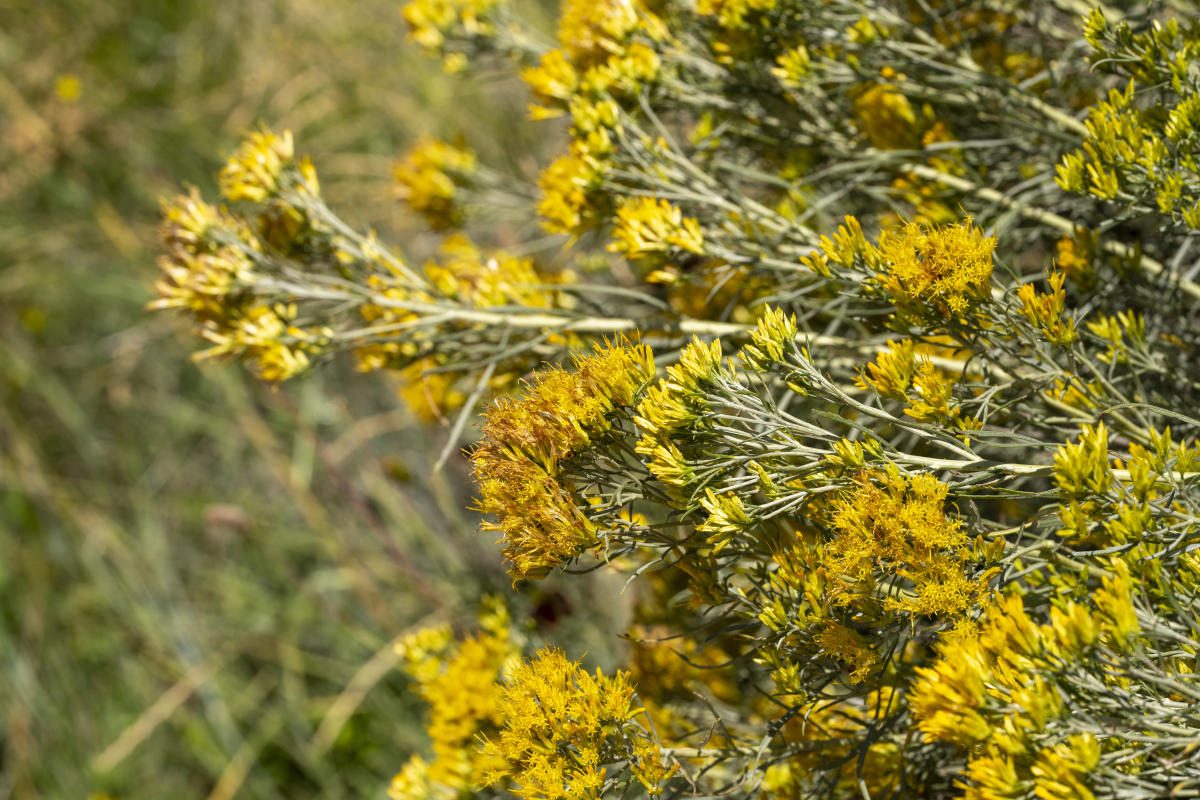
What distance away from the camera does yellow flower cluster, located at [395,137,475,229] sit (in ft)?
4.83

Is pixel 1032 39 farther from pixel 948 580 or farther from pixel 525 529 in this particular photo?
pixel 525 529

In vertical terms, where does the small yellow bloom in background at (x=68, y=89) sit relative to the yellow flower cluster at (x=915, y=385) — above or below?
above

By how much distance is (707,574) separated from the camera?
0.81m

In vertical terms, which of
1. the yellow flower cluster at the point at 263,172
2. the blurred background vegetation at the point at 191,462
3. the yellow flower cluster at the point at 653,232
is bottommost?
the blurred background vegetation at the point at 191,462

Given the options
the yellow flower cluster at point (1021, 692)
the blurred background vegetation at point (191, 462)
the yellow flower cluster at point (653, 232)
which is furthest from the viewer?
the blurred background vegetation at point (191, 462)

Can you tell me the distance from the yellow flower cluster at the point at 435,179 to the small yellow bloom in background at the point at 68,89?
85.9 inches

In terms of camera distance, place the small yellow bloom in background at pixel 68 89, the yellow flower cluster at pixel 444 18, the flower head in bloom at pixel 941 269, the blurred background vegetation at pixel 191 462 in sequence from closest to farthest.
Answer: the flower head in bloom at pixel 941 269 < the yellow flower cluster at pixel 444 18 < the blurred background vegetation at pixel 191 462 < the small yellow bloom in background at pixel 68 89

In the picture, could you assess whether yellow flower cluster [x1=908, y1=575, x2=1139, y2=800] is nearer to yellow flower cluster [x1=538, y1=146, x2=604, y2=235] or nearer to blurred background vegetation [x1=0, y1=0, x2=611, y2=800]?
yellow flower cluster [x1=538, y1=146, x2=604, y2=235]

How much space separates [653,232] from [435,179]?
65 cm

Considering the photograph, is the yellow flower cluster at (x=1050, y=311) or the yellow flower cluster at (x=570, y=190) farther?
the yellow flower cluster at (x=570, y=190)

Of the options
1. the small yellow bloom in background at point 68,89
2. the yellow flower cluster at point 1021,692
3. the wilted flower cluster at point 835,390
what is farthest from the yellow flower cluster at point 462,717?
the small yellow bloom in background at point 68,89

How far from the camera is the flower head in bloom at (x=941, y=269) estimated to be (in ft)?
2.32

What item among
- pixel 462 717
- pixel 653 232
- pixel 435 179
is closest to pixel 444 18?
pixel 435 179

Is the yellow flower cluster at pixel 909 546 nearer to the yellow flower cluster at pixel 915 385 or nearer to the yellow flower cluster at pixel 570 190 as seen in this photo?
the yellow flower cluster at pixel 915 385
